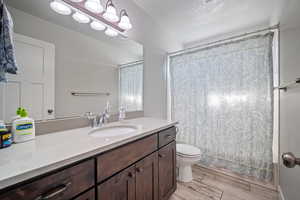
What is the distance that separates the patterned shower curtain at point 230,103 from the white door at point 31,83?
1.79 metres

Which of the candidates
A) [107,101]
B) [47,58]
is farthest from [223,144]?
[47,58]

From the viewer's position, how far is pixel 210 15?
178 cm

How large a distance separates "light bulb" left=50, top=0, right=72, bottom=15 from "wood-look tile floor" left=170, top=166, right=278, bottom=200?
2.07 m

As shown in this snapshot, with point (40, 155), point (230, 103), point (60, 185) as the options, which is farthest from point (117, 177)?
point (230, 103)

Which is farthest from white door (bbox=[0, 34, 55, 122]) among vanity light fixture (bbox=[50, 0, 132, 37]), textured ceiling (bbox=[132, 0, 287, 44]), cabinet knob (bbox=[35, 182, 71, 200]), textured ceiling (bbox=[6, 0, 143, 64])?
textured ceiling (bbox=[132, 0, 287, 44])

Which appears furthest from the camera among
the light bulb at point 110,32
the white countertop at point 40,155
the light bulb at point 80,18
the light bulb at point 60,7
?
Answer: the light bulb at point 110,32

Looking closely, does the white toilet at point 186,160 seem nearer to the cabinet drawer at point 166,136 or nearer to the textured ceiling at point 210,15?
the cabinet drawer at point 166,136

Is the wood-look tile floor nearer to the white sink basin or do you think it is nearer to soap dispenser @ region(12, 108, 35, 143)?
the white sink basin

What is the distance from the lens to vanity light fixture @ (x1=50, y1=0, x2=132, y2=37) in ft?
3.16

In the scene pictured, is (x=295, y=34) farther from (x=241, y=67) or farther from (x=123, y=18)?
(x=123, y=18)

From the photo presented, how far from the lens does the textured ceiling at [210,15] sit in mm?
1562

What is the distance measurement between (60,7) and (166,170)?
5.43 feet

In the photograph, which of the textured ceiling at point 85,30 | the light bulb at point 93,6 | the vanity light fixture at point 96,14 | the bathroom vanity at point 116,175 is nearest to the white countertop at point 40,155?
the bathroom vanity at point 116,175

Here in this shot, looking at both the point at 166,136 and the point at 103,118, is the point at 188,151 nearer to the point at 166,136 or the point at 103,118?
the point at 166,136
